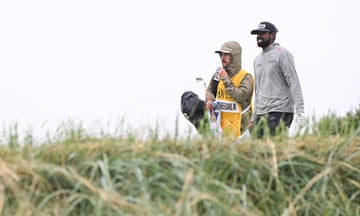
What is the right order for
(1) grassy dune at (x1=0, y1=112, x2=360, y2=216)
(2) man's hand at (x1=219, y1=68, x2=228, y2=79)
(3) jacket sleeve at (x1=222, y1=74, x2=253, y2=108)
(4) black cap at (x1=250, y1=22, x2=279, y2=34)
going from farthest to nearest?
(4) black cap at (x1=250, y1=22, x2=279, y2=34), (2) man's hand at (x1=219, y1=68, x2=228, y2=79), (3) jacket sleeve at (x1=222, y1=74, x2=253, y2=108), (1) grassy dune at (x1=0, y1=112, x2=360, y2=216)

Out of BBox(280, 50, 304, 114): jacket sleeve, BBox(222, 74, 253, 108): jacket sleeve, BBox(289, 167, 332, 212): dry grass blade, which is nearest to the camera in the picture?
BBox(289, 167, 332, 212): dry grass blade

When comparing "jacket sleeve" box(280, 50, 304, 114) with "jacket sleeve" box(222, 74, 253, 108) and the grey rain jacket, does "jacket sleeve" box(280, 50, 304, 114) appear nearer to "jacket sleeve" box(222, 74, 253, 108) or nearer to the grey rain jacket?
the grey rain jacket

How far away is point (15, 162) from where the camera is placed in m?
4.59

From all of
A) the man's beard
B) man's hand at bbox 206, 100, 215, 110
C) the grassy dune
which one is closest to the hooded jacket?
man's hand at bbox 206, 100, 215, 110

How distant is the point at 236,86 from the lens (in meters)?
8.83

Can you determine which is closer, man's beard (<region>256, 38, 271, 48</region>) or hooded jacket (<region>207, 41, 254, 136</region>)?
hooded jacket (<region>207, 41, 254, 136</region>)

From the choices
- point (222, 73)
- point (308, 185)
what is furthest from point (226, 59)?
point (308, 185)

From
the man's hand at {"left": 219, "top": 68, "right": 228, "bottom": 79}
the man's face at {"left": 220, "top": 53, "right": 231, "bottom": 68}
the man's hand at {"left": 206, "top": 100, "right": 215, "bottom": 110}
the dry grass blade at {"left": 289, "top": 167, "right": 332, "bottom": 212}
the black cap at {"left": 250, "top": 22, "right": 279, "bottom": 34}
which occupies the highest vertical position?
the black cap at {"left": 250, "top": 22, "right": 279, "bottom": 34}

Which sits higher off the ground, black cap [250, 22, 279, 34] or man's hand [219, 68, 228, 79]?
black cap [250, 22, 279, 34]

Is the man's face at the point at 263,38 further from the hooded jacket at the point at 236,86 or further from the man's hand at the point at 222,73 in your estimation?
the man's hand at the point at 222,73

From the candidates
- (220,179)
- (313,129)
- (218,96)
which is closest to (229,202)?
(220,179)

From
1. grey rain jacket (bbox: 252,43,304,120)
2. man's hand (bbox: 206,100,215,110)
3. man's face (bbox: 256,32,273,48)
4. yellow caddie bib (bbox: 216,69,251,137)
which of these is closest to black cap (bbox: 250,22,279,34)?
man's face (bbox: 256,32,273,48)

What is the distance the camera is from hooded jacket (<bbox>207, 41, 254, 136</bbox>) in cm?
870

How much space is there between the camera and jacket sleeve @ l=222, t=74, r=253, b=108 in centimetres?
867
